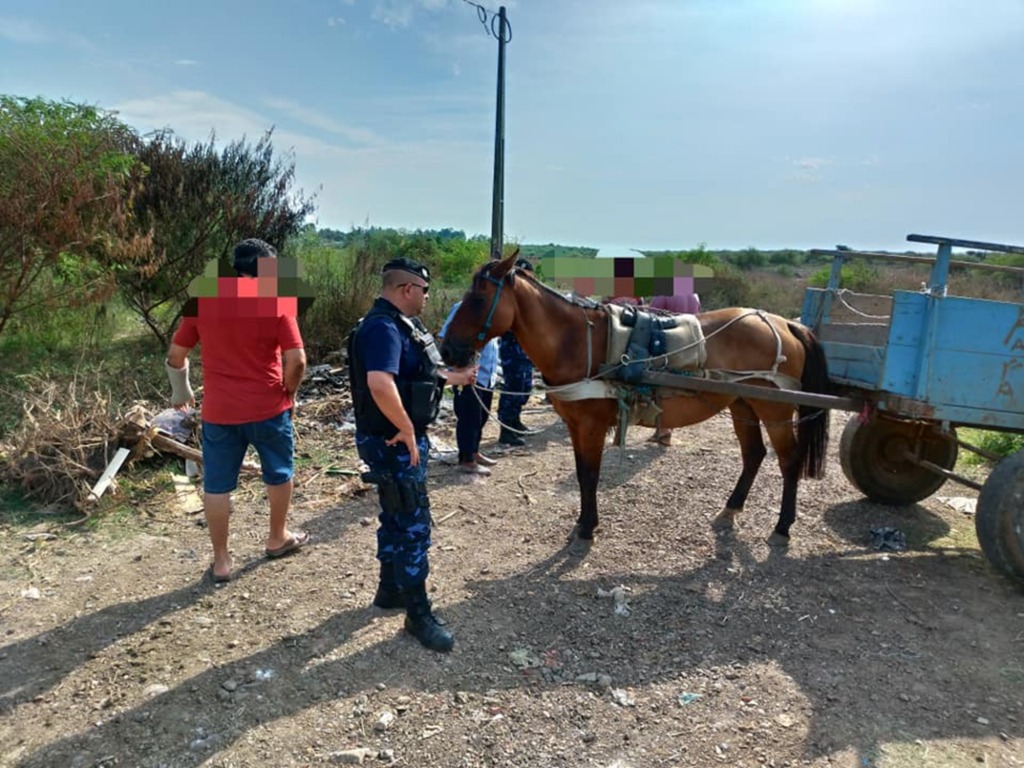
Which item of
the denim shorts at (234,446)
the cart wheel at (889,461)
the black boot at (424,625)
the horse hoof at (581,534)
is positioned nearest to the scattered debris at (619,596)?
the horse hoof at (581,534)

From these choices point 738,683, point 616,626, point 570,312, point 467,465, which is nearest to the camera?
point 738,683

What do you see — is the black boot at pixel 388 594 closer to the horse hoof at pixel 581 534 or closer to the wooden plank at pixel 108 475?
the horse hoof at pixel 581 534

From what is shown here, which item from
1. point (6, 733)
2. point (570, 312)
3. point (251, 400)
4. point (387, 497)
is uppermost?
point (570, 312)

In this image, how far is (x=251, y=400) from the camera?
139 inches

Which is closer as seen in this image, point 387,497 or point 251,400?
point 387,497

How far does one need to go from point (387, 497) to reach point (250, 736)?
1.08m

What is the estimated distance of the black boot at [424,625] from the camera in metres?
3.17

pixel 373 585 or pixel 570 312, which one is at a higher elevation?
pixel 570 312

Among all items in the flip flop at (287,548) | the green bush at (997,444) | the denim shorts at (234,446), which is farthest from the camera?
the green bush at (997,444)

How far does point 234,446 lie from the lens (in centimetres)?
364

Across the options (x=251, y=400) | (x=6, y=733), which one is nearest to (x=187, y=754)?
(x=6, y=733)

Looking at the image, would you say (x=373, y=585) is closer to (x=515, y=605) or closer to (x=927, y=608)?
(x=515, y=605)

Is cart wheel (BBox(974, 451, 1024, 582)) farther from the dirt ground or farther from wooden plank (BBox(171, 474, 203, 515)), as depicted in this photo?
wooden plank (BBox(171, 474, 203, 515))

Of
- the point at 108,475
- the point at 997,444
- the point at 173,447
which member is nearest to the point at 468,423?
the point at 173,447
